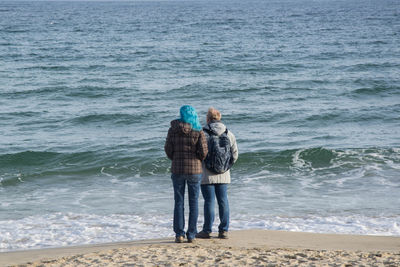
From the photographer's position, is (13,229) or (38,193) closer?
(13,229)

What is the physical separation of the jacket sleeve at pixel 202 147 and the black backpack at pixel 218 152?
0.13m

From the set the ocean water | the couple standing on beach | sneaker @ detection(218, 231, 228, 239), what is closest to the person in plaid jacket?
the couple standing on beach

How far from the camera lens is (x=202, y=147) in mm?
6746

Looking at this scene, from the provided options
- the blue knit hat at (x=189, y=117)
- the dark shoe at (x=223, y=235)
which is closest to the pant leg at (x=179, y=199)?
the dark shoe at (x=223, y=235)

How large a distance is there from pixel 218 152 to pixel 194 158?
29cm

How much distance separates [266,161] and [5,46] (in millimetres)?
32623

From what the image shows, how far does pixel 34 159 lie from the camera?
1419cm

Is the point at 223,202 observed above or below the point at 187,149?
below

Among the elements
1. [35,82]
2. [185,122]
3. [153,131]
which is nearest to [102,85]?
[35,82]

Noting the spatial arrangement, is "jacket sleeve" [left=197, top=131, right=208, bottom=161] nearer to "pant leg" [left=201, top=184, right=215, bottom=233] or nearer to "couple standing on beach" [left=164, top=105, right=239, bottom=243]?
"couple standing on beach" [left=164, top=105, right=239, bottom=243]

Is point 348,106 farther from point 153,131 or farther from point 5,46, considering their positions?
point 5,46

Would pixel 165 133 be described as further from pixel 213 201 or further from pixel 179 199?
pixel 179 199

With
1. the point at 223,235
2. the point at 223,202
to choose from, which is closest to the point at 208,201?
the point at 223,202

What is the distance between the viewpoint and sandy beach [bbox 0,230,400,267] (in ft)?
20.2
